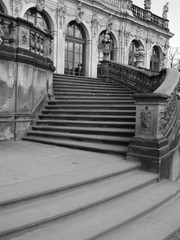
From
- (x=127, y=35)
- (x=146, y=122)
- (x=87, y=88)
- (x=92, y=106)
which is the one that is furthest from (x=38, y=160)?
(x=127, y=35)

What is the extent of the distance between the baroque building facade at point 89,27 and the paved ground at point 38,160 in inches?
349

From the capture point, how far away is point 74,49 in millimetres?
17781

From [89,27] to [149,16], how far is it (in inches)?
Result: 302

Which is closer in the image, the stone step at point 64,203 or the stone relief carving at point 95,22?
the stone step at point 64,203

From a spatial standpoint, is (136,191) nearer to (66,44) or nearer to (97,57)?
(66,44)

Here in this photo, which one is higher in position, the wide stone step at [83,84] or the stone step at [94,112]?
the wide stone step at [83,84]

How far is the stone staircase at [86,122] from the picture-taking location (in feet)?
21.0

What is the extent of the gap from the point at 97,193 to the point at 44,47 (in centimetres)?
631

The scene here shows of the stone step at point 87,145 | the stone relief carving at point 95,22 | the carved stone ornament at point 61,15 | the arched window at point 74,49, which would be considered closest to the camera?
the stone step at point 87,145

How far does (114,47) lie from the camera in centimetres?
2053

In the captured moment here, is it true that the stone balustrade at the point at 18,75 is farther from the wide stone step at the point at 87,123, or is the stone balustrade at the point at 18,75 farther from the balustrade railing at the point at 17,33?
the wide stone step at the point at 87,123

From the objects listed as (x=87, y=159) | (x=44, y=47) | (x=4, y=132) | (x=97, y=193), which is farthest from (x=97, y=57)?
(x=97, y=193)

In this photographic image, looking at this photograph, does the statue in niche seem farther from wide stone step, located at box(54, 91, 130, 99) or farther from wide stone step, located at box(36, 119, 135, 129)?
wide stone step, located at box(36, 119, 135, 129)

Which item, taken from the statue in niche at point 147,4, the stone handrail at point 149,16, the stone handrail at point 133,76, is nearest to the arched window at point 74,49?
the stone handrail at point 133,76
